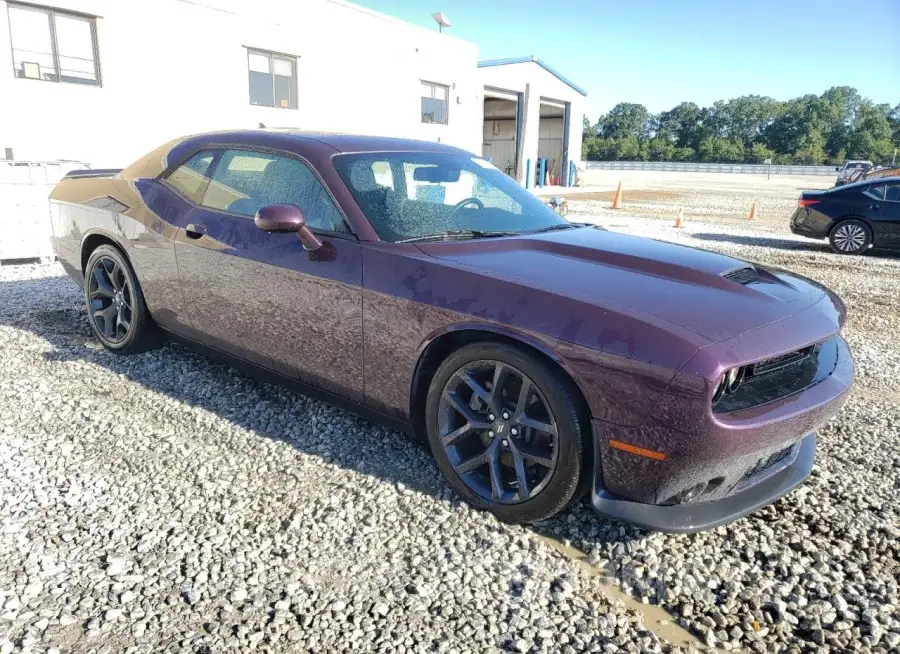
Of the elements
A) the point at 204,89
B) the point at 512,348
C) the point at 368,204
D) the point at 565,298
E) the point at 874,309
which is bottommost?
the point at 874,309

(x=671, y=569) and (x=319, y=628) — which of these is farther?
(x=671, y=569)

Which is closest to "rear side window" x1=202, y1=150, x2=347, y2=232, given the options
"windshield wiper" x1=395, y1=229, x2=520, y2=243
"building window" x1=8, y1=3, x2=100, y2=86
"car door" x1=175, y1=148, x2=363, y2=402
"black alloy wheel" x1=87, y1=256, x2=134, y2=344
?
"car door" x1=175, y1=148, x2=363, y2=402

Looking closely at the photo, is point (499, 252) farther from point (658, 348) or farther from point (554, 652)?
point (554, 652)

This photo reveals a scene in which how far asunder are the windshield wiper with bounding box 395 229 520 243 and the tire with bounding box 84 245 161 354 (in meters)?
2.30

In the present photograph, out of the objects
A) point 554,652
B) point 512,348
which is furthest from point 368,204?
point 554,652

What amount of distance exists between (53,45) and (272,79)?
4.75 m

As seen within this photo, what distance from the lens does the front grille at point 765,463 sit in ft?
8.32

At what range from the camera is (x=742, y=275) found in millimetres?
3014

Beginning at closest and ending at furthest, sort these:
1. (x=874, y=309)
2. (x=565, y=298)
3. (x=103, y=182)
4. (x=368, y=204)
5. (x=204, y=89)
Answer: (x=565, y=298) < (x=368, y=204) < (x=103, y=182) < (x=874, y=309) < (x=204, y=89)

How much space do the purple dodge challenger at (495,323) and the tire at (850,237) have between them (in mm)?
10016

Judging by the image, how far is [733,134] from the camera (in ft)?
390

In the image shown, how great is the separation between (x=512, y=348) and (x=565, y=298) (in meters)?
0.28

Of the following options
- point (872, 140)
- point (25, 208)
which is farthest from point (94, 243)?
point (872, 140)

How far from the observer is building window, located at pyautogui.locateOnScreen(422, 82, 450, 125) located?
20594mm
